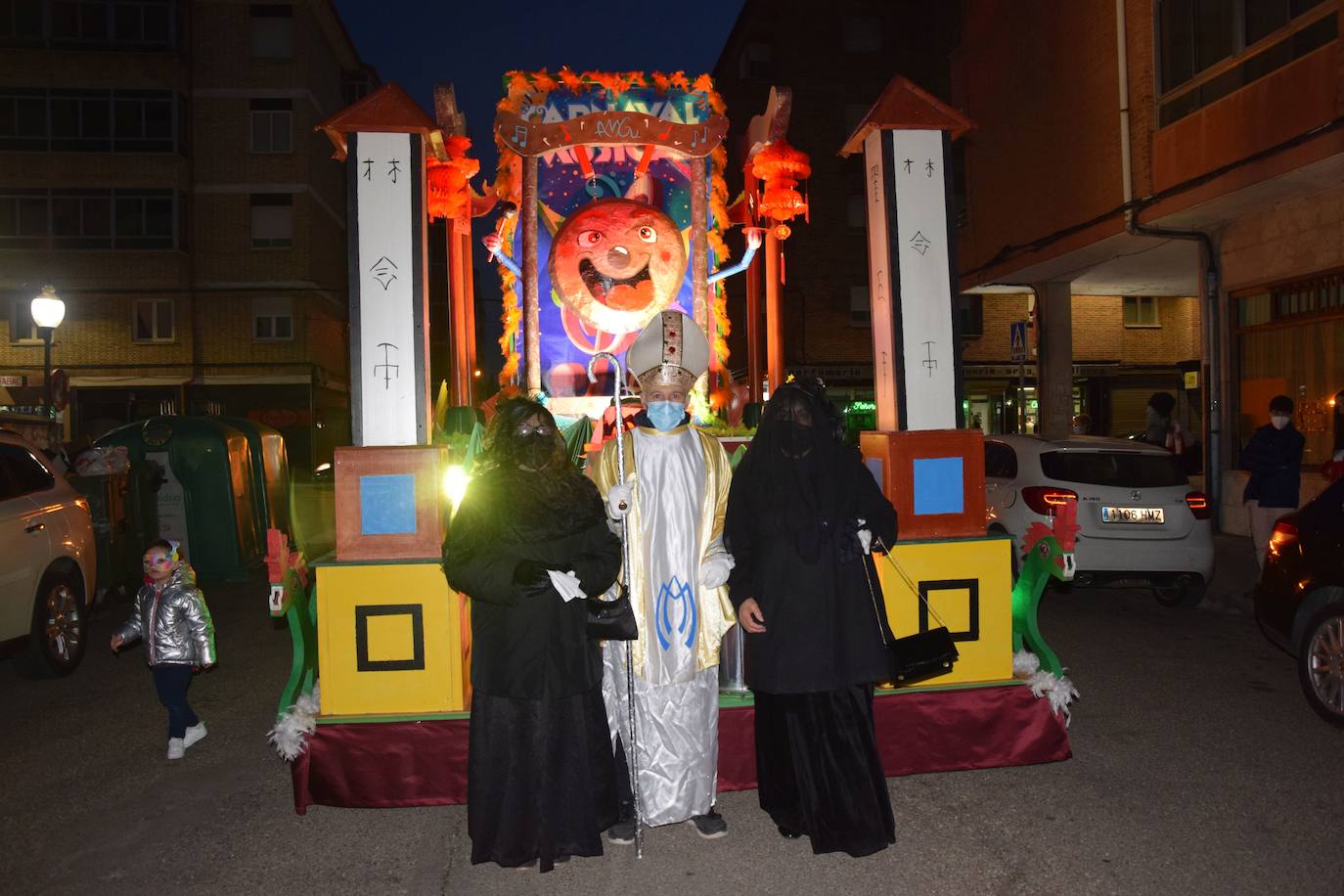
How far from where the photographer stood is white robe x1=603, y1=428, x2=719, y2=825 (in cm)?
421

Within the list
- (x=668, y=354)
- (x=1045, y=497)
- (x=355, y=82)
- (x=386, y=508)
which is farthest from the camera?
(x=355, y=82)

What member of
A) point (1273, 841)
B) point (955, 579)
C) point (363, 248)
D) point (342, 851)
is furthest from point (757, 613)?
point (363, 248)

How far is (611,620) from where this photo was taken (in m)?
3.87

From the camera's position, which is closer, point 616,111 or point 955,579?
point 955,579

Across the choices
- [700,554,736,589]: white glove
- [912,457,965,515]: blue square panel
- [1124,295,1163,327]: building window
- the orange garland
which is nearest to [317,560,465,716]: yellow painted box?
[700,554,736,589]: white glove

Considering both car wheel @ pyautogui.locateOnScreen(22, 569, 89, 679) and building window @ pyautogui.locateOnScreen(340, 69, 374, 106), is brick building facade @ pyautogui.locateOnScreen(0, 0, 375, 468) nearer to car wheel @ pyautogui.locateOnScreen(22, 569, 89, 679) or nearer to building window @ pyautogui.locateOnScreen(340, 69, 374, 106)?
building window @ pyautogui.locateOnScreen(340, 69, 374, 106)

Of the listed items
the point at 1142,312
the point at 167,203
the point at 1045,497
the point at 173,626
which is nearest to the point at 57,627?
the point at 173,626

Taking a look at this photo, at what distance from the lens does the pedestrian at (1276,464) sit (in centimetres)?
913

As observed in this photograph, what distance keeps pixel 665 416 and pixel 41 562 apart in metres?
5.57

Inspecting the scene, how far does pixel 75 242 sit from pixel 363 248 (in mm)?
28303

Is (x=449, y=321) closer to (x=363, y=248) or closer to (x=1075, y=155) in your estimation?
(x=363, y=248)

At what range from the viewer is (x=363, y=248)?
16.4 ft

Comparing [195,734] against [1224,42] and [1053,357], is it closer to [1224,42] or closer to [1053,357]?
[1224,42]

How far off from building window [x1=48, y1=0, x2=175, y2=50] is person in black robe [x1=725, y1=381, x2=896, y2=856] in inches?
Answer: 1201
